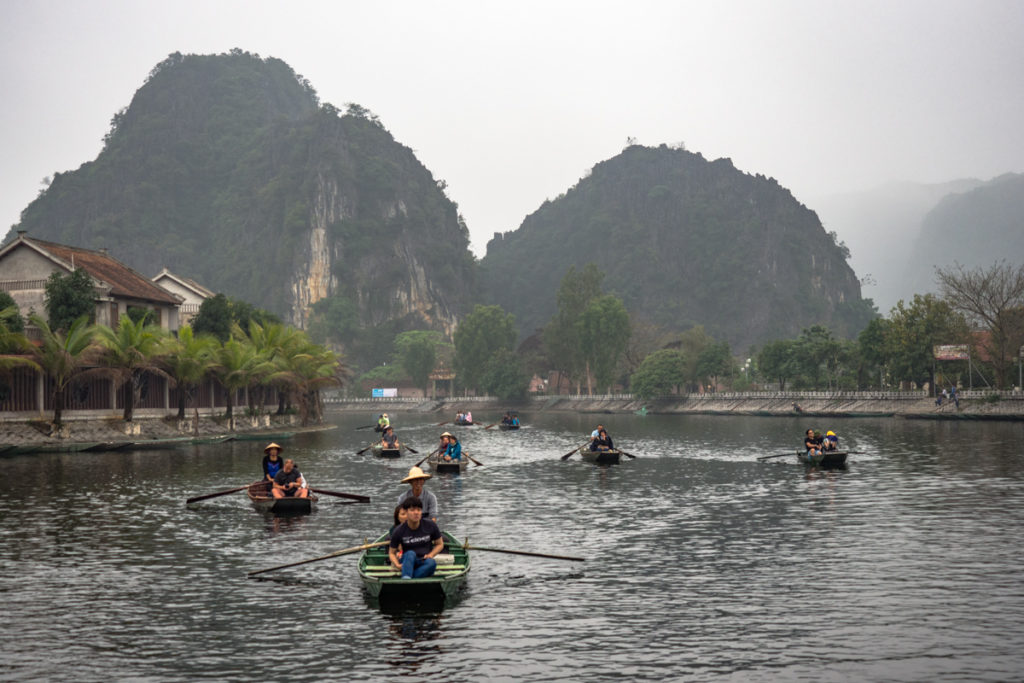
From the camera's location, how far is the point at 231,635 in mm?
16688

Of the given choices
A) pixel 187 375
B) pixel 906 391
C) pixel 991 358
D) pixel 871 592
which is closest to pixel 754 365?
pixel 906 391

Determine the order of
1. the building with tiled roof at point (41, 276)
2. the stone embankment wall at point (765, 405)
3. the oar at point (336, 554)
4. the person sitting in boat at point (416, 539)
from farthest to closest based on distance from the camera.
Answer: the stone embankment wall at point (765, 405), the building with tiled roof at point (41, 276), the oar at point (336, 554), the person sitting in boat at point (416, 539)

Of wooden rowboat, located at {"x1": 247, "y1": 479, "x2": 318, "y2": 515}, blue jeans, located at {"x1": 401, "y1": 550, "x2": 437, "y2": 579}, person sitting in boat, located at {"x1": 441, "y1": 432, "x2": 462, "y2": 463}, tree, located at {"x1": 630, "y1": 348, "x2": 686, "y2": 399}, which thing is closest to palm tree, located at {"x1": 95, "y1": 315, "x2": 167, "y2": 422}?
person sitting in boat, located at {"x1": 441, "y1": 432, "x2": 462, "y2": 463}

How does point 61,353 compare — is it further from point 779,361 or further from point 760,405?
point 779,361

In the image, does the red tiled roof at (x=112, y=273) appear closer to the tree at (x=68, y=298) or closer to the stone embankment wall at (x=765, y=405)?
the tree at (x=68, y=298)

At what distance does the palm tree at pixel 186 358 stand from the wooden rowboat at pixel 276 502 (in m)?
35.5

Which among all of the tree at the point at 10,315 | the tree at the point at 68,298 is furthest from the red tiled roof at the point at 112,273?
the tree at the point at 10,315

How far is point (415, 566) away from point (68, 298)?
56263mm

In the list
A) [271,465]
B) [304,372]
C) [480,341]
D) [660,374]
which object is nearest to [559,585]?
[271,465]

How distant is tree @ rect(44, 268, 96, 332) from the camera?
65.8 m

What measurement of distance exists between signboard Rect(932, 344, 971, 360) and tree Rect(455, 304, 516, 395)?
93.4m

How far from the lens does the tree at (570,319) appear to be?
168 meters

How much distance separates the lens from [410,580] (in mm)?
17922

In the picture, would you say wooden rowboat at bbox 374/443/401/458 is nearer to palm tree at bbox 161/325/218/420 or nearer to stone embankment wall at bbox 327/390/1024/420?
palm tree at bbox 161/325/218/420
